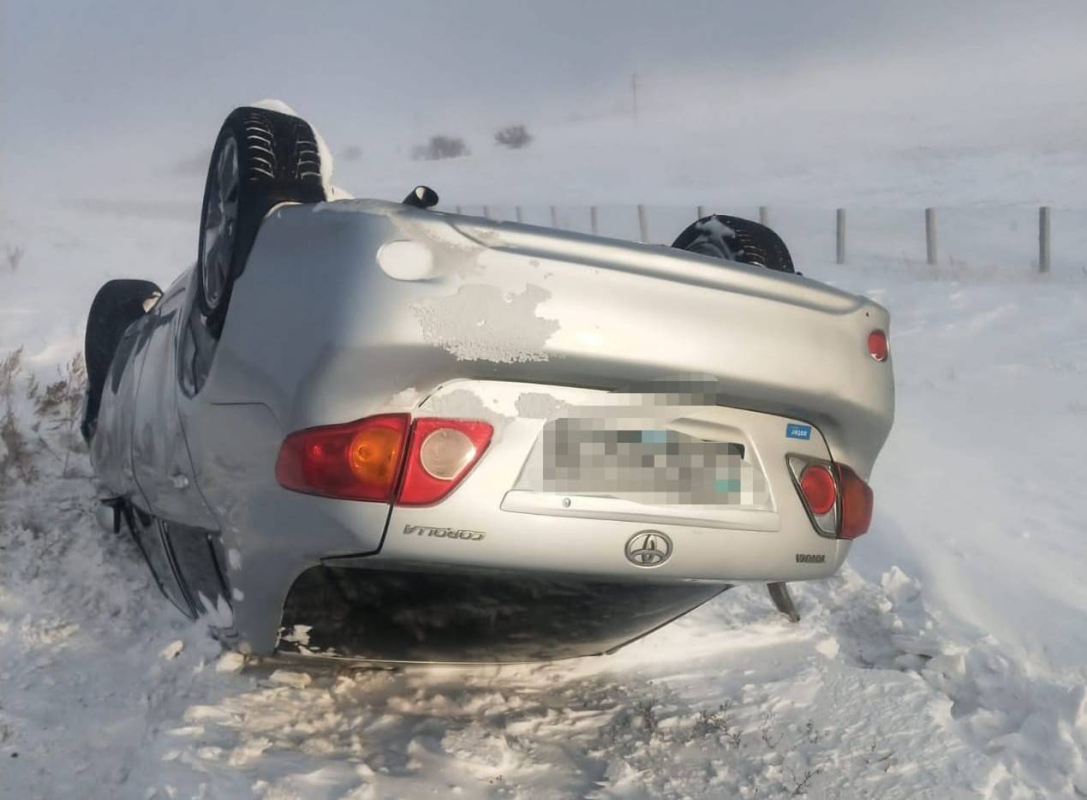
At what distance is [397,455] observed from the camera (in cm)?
210

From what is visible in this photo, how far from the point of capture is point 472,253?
2148 millimetres

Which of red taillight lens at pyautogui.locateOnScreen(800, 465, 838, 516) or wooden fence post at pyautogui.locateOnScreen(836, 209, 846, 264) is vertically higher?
Answer: red taillight lens at pyautogui.locateOnScreen(800, 465, 838, 516)

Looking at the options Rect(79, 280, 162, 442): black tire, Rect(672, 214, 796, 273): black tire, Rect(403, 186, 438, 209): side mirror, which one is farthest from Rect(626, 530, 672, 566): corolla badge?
Rect(79, 280, 162, 442): black tire

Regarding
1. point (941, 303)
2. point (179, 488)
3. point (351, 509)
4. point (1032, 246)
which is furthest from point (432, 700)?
point (1032, 246)

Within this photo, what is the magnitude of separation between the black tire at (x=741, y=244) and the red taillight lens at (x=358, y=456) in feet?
5.24

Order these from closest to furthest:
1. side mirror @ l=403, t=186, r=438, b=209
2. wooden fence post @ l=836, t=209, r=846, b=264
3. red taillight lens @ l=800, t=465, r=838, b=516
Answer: side mirror @ l=403, t=186, r=438, b=209 < red taillight lens @ l=800, t=465, r=838, b=516 < wooden fence post @ l=836, t=209, r=846, b=264

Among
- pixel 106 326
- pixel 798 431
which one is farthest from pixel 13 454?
pixel 798 431

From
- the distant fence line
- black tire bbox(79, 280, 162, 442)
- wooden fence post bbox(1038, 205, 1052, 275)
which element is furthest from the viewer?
the distant fence line

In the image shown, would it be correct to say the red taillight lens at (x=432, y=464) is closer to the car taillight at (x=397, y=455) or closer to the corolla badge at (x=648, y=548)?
the car taillight at (x=397, y=455)

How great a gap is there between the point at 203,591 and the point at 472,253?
142cm

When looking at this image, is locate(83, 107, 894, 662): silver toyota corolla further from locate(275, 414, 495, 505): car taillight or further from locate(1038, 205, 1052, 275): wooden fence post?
locate(1038, 205, 1052, 275): wooden fence post

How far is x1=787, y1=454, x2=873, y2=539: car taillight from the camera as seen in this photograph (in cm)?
248

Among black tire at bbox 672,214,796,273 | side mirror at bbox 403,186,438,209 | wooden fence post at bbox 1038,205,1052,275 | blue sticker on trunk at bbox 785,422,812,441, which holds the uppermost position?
side mirror at bbox 403,186,438,209

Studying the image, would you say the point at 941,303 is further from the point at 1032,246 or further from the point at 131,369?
the point at 131,369
